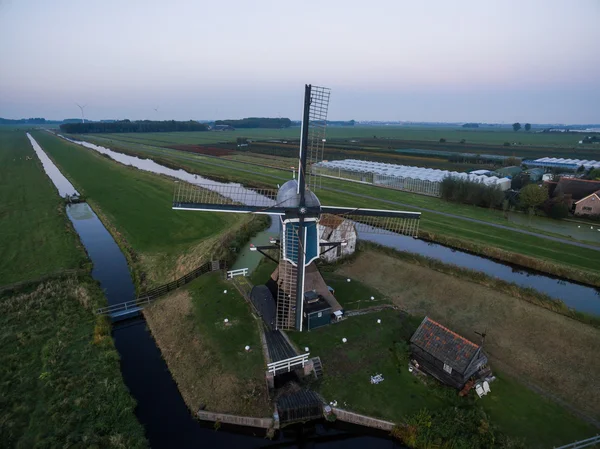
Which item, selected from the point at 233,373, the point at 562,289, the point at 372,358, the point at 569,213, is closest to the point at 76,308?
the point at 233,373

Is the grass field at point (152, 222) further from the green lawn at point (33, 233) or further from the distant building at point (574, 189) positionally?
the distant building at point (574, 189)

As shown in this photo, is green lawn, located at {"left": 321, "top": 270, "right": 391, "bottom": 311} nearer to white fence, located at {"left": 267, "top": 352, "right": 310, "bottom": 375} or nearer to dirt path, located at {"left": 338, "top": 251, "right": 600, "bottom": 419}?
dirt path, located at {"left": 338, "top": 251, "right": 600, "bottom": 419}


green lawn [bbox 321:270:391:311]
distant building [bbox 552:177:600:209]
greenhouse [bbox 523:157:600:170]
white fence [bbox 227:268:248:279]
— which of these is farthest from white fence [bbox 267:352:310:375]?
greenhouse [bbox 523:157:600:170]

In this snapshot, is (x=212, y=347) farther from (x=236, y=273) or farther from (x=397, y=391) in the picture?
(x=397, y=391)

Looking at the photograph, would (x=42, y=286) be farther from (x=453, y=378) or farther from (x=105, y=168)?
(x=105, y=168)

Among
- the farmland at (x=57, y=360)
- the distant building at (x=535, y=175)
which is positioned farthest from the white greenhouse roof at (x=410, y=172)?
the farmland at (x=57, y=360)

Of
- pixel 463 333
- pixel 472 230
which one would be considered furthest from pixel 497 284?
pixel 472 230
